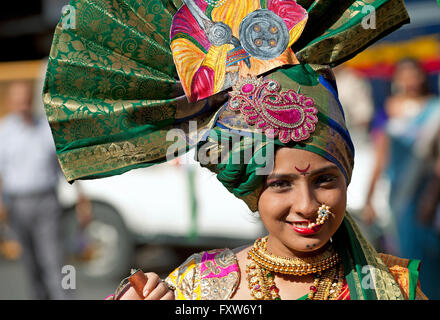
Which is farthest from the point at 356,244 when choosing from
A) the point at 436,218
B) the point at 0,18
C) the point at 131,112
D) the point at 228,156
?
the point at 0,18

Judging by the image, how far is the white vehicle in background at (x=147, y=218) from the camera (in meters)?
7.48

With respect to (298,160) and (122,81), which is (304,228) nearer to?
(298,160)

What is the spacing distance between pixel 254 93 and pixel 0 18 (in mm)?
12101

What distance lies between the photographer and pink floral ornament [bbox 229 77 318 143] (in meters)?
2.29

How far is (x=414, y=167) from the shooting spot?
6.56 meters

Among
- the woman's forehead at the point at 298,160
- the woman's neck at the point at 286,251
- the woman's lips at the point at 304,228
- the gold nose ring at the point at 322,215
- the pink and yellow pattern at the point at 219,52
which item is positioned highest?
the pink and yellow pattern at the point at 219,52

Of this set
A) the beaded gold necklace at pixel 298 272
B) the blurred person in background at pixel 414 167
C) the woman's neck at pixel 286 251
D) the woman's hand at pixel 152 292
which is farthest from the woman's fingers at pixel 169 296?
the blurred person in background at pixel 414 167

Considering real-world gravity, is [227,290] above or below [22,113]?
below

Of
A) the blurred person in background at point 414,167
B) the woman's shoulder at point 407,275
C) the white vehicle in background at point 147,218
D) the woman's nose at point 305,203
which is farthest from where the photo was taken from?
the white vehicle in background at point 147,218

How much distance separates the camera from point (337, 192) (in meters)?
2.33

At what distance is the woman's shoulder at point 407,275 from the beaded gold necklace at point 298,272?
196 mm

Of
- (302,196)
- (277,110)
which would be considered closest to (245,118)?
(277,110)

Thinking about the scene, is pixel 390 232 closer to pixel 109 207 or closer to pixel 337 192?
pixel 109 207

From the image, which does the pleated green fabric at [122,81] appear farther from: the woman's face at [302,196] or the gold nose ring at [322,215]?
the gold nose ring at [322,215]
